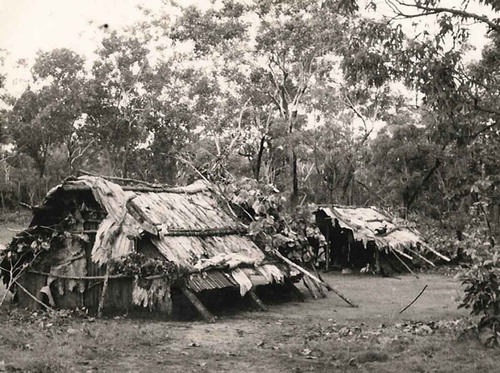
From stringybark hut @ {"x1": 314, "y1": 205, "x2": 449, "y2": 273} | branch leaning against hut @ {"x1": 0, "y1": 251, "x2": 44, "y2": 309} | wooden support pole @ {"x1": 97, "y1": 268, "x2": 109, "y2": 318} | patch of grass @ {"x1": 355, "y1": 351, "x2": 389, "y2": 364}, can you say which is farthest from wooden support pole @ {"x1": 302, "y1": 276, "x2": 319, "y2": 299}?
patch of grass @ {"x1": 355, "y1": 351, "x2": 389, "y2": 364}

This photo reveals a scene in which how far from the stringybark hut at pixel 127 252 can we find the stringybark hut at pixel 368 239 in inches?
247

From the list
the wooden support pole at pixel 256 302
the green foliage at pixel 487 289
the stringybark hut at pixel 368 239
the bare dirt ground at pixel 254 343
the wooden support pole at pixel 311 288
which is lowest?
the bare dirt ground at pixel 254 343

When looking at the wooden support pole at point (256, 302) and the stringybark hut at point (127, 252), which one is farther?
the wooden support pole at point (256, 302)

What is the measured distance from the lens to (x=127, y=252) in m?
11.0

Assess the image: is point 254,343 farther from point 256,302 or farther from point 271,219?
point 271,219

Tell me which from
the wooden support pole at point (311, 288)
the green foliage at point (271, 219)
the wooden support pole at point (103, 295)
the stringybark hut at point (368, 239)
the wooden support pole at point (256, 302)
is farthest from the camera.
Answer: the stringybark hut at point (368, 239)

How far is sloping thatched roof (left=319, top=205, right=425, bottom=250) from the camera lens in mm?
18953

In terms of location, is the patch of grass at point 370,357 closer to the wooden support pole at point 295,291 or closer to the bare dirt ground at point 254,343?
the bare dirt ground at point 254,343

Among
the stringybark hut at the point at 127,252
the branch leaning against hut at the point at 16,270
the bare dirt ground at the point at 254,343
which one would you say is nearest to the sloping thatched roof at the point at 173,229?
the stringybark hut at the point at 127,252

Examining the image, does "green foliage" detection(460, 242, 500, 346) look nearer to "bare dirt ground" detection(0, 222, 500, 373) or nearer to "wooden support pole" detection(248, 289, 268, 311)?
"bare dirt ground" detection(0, 222, 500, 373)

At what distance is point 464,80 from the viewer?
867 cm

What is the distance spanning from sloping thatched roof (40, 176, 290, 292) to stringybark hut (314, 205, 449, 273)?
21.8 feet

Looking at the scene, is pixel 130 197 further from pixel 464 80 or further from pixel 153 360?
pixel 464 80

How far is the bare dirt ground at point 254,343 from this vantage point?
299 inches
